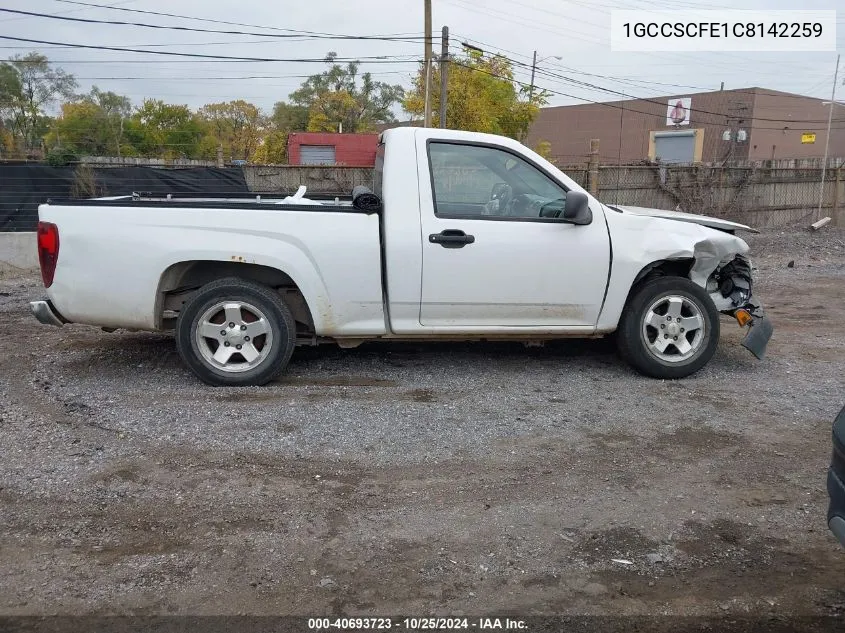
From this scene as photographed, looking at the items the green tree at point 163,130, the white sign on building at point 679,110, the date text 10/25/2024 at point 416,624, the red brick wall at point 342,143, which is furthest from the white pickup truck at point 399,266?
the green tree at point 163,130

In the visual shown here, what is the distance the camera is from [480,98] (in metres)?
29.2

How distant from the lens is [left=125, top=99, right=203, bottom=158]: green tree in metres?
60.7

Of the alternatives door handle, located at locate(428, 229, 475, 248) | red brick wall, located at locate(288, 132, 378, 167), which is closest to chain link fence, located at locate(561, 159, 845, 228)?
door handle, located at locate(428, 229, 475, 248)

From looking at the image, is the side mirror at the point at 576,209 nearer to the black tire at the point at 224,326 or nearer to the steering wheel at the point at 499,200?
the steering wheel at the point at 499,200

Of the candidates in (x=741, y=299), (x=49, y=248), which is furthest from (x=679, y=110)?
(x=49, y=248)

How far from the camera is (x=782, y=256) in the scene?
45.3 feet

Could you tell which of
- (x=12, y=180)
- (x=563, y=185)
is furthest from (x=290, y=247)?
(x=12, y=180)

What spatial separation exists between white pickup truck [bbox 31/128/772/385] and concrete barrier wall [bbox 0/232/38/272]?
273 inches

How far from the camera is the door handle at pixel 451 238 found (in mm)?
5371

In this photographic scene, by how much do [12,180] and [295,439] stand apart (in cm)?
962

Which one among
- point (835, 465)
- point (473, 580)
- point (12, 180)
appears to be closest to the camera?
point (835, 465)

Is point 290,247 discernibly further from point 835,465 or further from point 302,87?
point 302,87

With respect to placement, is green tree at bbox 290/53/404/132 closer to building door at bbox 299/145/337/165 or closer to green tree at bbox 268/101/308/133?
green tree at bbox 268/101/308/133

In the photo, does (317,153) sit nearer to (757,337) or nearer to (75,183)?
(75,183)
